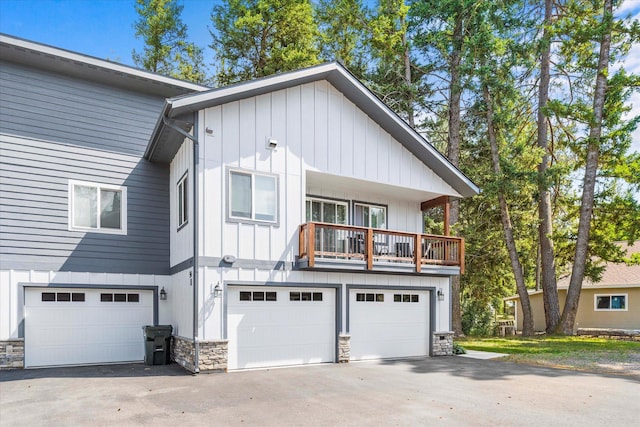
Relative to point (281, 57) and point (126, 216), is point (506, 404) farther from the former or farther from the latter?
point (281, 57)

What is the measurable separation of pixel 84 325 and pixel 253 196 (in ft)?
16.9

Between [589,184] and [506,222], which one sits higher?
[589,184]

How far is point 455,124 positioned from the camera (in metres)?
20.2

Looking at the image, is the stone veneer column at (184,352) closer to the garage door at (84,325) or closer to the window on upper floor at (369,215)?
the garage door at (84,325)

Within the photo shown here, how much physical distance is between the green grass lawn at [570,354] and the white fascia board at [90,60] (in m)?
11.5

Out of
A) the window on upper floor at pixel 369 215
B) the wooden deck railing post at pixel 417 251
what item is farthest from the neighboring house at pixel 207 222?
the window on upper floor at pixel 369 215

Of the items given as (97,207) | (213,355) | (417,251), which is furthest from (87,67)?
(417,251)

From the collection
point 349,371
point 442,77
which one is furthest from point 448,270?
point 442,77

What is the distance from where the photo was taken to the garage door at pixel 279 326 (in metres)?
10.4

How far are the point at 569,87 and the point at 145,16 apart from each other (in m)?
21.2

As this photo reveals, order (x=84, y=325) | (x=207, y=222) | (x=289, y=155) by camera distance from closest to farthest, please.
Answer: (x=207, y=222) → (x=84, y=325) → (x=289, y=155)

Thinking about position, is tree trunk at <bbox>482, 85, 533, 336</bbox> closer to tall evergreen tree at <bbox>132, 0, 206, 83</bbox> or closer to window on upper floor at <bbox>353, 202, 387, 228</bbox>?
window on upper floor at <bbox>353, 202, 387, 228</bbox>

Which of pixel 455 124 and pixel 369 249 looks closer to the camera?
pixel 369 249

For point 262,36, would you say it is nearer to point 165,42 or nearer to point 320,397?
point 165,42
